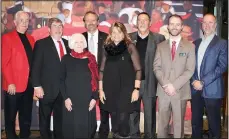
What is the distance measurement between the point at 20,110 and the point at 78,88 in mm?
1161

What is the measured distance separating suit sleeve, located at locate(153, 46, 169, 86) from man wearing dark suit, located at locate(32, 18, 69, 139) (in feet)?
4.03

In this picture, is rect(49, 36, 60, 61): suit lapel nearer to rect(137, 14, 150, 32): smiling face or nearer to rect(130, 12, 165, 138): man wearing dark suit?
rect(130, 12, 165, 138): man wearing dark suit

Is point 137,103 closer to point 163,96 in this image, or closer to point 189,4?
point 163,96

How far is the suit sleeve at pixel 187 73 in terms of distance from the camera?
3.93 metres

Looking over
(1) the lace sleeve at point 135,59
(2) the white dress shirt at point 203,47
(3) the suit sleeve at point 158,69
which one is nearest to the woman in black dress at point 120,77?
(1) the lace sleeve at point 135,59

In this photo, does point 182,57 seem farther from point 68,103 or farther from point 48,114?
point 48,114

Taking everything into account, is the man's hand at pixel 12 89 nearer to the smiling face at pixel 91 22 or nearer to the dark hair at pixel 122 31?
the smiling face at pixel 91 22

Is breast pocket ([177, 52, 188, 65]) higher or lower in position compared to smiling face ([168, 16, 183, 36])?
lower

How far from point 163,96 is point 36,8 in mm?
2517

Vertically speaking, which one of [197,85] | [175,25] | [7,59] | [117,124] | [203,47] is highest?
[175,25]

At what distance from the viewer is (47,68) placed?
13.5ft

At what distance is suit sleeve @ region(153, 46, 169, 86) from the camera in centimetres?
397

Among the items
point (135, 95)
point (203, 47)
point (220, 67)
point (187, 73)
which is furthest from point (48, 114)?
point (220, 67)

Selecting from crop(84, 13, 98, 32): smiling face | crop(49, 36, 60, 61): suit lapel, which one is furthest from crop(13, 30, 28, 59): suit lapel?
crop(84, 13, 98, 32): smiling face
